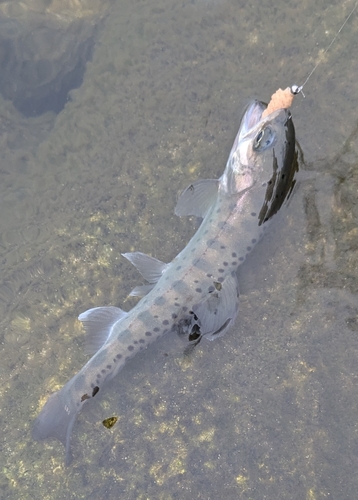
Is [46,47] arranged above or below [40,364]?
above

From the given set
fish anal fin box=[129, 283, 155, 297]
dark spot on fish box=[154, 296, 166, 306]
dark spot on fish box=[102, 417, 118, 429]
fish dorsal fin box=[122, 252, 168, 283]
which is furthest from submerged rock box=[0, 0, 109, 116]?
dark spot on fish box=[102, 417, 118, 429]

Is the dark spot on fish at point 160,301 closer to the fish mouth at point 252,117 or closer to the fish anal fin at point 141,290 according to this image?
the fish anal fin at point 141,290

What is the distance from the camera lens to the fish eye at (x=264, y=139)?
392 cm

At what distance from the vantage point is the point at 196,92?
15.2 ft

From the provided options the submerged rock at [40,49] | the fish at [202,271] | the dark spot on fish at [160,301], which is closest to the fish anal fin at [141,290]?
the fish at [202,271]

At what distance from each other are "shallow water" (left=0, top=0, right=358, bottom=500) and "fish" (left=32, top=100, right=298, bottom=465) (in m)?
0.24

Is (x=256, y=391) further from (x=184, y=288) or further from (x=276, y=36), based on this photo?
(x=276, y=36)

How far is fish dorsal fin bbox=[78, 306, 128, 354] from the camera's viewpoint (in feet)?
14.4

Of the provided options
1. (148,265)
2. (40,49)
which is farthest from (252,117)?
(40,49)

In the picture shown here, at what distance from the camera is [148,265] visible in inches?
173

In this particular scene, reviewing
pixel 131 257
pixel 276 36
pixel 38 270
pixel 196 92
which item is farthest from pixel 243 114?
pixel 38 270

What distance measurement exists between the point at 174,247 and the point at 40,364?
2044 millimetres

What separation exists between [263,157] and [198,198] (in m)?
0.78

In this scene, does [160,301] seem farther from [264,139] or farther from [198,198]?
[264,139]
